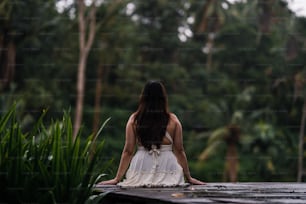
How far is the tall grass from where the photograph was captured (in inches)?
139

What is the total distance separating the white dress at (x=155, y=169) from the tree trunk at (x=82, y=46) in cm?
1936

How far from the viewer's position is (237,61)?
26.1 m

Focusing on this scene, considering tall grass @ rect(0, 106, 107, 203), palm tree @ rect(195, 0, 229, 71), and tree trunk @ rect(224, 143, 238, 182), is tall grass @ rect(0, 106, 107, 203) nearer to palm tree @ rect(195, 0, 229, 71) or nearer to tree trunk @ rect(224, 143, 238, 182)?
tree trunk @ rect(224, 143, 238, 182)

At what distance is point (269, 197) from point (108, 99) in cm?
2161

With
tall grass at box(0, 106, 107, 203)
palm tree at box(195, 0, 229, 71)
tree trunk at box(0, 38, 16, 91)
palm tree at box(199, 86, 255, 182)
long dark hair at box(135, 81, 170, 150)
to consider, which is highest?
palm tree at box(195, 0, 229, 71)

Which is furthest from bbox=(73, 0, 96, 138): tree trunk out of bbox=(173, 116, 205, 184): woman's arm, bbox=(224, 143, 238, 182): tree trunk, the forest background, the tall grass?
the tall grass

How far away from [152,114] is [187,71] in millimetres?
21630

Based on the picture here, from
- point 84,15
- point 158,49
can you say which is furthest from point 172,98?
point 84,15

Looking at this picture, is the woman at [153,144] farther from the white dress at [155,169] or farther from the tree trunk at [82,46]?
the tree trunk at [82,46]

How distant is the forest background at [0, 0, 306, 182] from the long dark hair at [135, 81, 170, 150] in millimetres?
19450

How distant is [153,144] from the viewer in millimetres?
4379

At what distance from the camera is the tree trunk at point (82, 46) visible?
24.0m

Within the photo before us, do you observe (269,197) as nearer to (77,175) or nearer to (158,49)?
(77,175)

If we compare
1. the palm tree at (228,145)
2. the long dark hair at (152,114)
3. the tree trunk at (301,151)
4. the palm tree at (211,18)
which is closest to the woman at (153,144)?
the long dark hair at (152,114)
